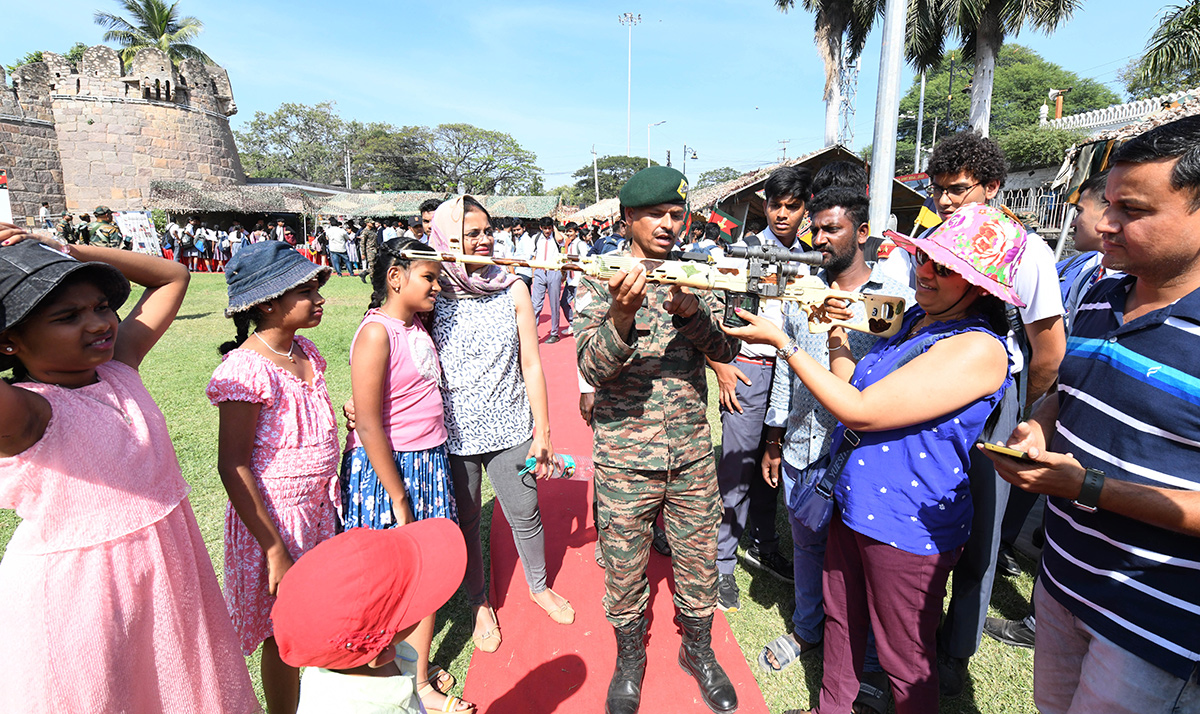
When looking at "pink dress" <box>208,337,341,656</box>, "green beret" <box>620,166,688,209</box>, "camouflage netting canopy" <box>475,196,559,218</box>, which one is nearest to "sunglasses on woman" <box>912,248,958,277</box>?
"green beret" <box>620,166,688,209</box>

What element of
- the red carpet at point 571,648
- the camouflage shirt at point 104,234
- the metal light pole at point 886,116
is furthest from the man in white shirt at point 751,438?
the camouflage shirt at point 104,234

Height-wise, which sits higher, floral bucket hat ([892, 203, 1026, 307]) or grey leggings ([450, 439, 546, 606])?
floral bucket hat ([892, 203, 1026, 307])

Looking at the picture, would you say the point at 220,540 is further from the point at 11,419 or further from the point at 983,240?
the point at 983,240

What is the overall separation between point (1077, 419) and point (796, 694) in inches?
76.7

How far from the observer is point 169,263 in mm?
2186

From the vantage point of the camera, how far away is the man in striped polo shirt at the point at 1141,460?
4.68ft

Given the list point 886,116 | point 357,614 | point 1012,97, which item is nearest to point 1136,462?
point 357,614

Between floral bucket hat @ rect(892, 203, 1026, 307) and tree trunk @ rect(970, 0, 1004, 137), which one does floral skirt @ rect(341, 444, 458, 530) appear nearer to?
floral bucket hat @ rect(892, 203, 1026, 307)

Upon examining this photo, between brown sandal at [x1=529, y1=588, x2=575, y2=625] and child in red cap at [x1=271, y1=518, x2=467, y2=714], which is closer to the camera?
child in red cap at [x1=271, y1=518, x2=467, y2=714]

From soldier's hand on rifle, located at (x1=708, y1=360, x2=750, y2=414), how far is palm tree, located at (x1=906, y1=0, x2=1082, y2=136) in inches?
743

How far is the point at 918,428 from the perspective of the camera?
1969 millimetres

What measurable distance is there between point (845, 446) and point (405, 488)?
1990 mm

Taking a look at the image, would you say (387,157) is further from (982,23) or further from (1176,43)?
(1176,43)

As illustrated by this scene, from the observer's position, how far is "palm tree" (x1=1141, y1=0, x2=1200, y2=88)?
484 inches
